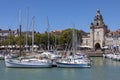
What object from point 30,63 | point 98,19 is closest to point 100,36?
point 98,19

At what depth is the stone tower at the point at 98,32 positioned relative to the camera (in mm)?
128375

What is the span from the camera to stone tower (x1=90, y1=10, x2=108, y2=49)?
421 ft

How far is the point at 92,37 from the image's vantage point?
12950 cm

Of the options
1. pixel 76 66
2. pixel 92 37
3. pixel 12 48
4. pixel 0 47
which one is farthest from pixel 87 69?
pixel 92 37

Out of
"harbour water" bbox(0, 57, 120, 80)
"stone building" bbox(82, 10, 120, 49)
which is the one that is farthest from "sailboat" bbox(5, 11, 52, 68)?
"stone building" bbox(82, 10, 120, 49)

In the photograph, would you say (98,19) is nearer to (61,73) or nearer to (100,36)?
(100,36)

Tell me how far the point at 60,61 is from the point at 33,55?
553cm

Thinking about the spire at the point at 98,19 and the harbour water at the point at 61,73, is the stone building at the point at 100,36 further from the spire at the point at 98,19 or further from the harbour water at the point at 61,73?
the harbour water at the point at 61,73

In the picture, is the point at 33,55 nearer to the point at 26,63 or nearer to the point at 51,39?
the point at 26,63

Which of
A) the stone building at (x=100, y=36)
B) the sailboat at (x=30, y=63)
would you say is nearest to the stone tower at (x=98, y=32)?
the stone building at (x=100, y=36)

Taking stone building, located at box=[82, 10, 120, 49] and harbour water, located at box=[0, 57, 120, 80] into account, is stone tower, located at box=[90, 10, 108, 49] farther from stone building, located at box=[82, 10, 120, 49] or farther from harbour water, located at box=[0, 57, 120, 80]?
harbour water, located at box=[0, 57, 120, 80]

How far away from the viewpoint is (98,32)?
129 m

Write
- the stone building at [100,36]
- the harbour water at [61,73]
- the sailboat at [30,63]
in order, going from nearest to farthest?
the harbour water at [61,73], the sailboat at [30,63], the stone building at [100,36]

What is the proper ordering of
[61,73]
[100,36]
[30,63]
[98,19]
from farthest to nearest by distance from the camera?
[98,19]
[100,36]
[30,63]
[61,73]
